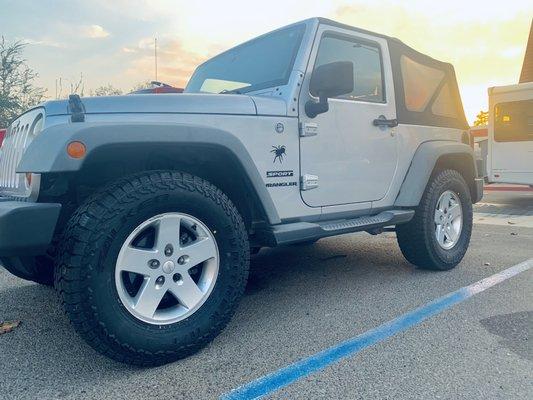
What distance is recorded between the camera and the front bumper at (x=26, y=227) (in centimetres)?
195

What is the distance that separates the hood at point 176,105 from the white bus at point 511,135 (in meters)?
8.23

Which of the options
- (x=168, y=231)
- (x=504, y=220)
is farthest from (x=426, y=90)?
(x=504, y=220)

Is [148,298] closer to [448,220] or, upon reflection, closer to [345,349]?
[345,349]

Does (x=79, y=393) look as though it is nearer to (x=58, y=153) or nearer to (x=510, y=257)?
(x=58, y=153)

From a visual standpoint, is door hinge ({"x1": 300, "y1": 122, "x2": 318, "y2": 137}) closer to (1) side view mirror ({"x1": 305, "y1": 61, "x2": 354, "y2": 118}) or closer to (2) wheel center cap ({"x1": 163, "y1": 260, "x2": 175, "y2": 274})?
(1) side view mirror ({"x1": 305, "y1": 61, "x2": 354, "y2": 118})

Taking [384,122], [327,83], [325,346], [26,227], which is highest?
[327,83]

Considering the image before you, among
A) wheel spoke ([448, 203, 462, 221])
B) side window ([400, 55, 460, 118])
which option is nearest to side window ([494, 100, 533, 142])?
side window ([400, 55, 460, 118])

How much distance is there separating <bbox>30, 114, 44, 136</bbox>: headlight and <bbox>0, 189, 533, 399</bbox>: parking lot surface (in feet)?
4.06

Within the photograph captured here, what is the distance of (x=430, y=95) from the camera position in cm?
415

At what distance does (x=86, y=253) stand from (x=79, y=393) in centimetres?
65

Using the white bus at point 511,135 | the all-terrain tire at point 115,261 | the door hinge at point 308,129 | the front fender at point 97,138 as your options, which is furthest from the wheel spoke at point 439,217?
the white bus at point 511,135

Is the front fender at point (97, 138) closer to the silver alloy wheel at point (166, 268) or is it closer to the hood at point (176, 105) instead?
the hood at point (176, 105)

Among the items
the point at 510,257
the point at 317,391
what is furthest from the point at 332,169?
the point at 510,257

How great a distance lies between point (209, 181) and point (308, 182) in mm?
693
